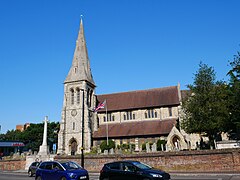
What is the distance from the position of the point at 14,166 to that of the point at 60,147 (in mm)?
8753

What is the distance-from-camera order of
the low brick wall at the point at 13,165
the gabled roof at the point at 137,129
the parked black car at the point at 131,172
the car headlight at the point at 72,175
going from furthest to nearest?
the gabled roof at the point at 137,129, the low brick wall at the point at 13,165, the car headlight at the point at 72,175, the parked black car at the point at 131,172

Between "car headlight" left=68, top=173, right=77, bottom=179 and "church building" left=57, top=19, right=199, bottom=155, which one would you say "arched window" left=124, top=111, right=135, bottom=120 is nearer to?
"church building" left=57, top=19, right=199, bottom=155

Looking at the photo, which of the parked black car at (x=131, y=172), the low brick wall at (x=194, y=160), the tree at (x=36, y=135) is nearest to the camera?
the parked black car at (x=131, y=172)

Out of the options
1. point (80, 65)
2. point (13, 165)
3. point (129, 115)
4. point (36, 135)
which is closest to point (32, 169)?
point (13, 165)

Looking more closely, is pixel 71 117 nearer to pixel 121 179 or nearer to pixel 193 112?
pixel 193 112

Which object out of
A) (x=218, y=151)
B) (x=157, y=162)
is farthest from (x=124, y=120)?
(x=218, y=151)

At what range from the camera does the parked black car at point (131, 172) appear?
11.2 meters

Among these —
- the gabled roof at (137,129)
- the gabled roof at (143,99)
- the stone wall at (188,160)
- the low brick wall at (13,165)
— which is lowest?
the low brick wall at (13,165)

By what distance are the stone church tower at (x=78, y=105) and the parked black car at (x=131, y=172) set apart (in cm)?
2981

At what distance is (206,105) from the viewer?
93.4ft

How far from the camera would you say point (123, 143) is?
4312 cm

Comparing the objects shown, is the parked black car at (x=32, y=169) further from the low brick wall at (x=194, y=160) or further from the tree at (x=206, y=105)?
the tree at (x=206, y=105)

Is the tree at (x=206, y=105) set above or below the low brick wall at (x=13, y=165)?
above

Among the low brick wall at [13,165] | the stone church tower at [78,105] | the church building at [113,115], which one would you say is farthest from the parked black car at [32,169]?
the stone church tower at [78,105]
